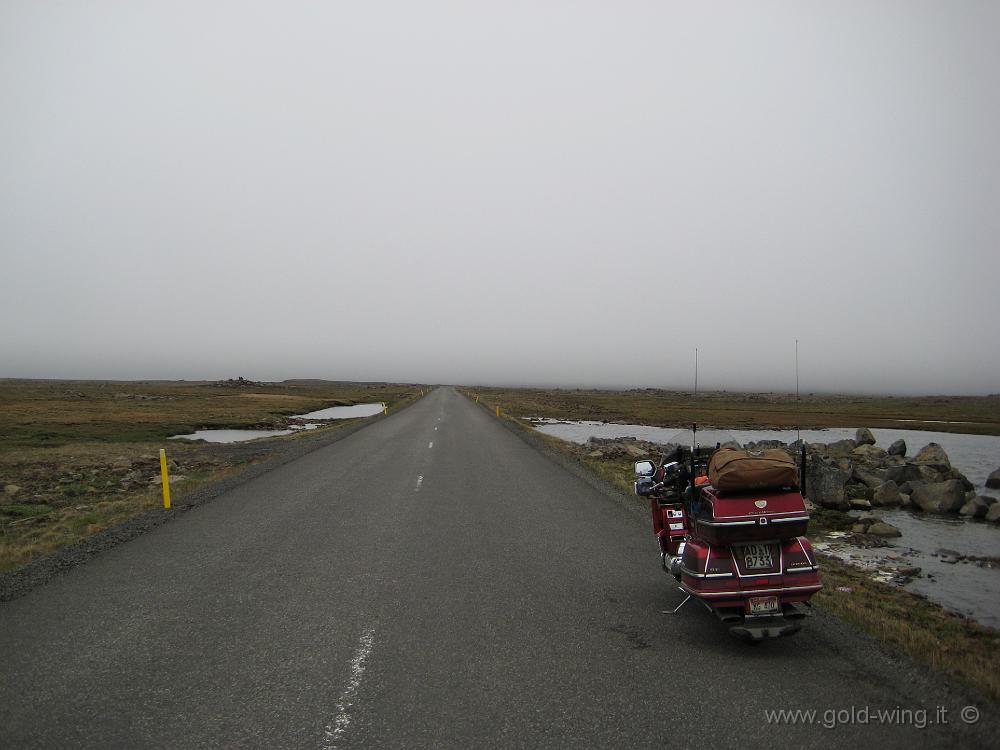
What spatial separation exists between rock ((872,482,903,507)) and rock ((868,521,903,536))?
3.83m

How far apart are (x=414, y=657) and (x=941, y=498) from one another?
17.7 meters

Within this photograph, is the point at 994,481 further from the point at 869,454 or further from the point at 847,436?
the point at 847,436

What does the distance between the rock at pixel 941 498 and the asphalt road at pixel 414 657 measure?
12811 millimetres

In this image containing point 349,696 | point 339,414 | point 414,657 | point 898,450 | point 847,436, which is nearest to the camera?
point 349,696

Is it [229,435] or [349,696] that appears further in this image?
[229,435]

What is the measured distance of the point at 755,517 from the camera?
4.70 metres

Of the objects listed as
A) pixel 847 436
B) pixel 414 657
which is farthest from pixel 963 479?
pixel 847 436

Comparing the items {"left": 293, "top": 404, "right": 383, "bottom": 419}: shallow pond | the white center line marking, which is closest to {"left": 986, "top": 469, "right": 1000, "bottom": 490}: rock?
the white center line marking

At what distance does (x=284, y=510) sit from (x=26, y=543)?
13.9 feet

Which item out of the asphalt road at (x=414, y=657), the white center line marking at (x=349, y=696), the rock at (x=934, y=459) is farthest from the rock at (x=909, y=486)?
the white center line marking at (x=349, y=696)

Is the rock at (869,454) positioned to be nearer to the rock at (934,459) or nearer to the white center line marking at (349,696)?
the rock at (934,459)

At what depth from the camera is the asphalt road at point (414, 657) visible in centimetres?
367

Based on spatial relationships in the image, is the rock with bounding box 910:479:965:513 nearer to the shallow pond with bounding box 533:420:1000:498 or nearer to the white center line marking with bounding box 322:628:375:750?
the shallow pond with bounding box 533:420:1000:498

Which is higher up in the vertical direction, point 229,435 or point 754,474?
point 754,474
